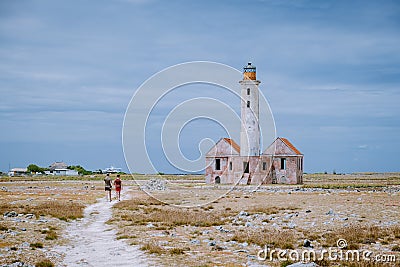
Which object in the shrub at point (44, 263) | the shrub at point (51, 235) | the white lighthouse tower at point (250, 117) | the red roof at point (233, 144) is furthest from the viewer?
the red roof at point (233, 144)

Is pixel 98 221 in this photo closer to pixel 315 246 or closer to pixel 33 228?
pixel 33 228

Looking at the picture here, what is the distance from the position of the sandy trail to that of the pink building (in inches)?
1670

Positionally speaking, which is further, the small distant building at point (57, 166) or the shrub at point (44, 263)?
the small distant building at point (57, 166)

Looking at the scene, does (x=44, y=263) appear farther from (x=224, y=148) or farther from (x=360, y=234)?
(x=224, y=148)

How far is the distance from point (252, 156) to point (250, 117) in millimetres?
5266

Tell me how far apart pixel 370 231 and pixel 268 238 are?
3872 mm

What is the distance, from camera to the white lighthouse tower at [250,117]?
209ft

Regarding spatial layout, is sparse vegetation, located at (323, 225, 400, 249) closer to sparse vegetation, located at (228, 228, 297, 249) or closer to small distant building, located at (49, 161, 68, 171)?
sparse vegetation, located at (228, 228, 297, 249)

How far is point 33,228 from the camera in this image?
798 inches

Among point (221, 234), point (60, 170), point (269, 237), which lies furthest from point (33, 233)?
point (60, 170)

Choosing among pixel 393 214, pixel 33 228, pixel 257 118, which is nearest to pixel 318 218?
pixel 393 214

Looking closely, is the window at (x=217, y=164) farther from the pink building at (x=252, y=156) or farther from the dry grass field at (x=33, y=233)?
the dry grass field at (x=33, y=233)

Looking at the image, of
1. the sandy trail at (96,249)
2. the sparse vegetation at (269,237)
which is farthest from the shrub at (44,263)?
the sparse vegetation at (269,237)

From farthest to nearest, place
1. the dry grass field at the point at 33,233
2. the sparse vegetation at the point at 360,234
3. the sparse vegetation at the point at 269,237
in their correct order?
the sparse vegetation at the point at 269,237 → the sparse vegetation at the point at 360,234 → the dry grass field at the point at 33,233
